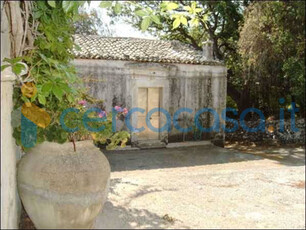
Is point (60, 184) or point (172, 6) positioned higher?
point (172, 6)

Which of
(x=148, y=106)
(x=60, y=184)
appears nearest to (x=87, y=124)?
(x=60, y=184)

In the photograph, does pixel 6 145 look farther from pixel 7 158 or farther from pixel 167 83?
pixel 167 83

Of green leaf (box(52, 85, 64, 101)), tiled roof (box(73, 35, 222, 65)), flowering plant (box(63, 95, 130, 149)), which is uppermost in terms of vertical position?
tiled roof (box(73, 35, 222, 65))

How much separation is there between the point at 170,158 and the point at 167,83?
9.74ft

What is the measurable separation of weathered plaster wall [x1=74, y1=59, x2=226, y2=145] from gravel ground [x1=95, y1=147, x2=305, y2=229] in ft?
8.53

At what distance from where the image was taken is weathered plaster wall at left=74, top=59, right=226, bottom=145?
1022cm

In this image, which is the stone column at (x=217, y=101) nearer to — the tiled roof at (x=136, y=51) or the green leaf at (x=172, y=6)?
the tiled roof at (x=136, y=51)

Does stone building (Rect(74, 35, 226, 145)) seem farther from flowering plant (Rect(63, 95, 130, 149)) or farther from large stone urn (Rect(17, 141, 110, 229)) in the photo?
large stone urn (Rect(17, 141, 110, 229))

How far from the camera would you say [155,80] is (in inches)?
425

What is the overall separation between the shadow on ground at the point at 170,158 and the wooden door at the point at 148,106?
0.80 metres

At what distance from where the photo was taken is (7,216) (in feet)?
8.72

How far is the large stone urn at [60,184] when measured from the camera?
9.71 ft

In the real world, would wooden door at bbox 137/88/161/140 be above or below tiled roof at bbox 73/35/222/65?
below

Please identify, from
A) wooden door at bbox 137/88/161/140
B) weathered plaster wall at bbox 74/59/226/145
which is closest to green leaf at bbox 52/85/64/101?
weathered plaster wall at bbox 74/59/226/145
